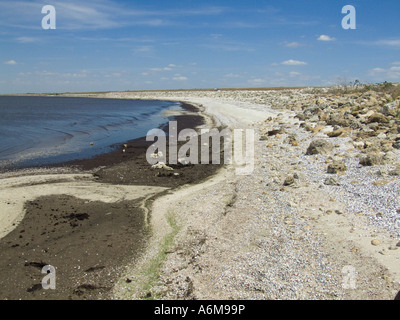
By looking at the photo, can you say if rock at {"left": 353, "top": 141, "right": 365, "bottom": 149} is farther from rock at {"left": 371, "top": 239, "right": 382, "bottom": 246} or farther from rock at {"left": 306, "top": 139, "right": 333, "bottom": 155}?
rock at {"left": 371, "top": 239, "right": 382, "bottom": 246}

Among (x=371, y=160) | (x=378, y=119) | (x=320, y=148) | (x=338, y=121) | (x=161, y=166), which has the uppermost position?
(x=378, y=119)

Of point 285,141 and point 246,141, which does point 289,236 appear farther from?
point 246,141

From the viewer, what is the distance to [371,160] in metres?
11.8

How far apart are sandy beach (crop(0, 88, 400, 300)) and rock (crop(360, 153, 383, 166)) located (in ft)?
0.17

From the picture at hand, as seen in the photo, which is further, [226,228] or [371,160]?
[371,160]

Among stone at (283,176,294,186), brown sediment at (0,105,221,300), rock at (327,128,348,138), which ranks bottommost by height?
brown sediment at (0,105,221,300)

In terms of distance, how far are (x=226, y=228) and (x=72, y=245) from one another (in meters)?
4.30

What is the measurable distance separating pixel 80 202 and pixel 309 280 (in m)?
8.81

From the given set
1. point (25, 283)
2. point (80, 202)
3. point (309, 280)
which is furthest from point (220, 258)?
point (80, 202)

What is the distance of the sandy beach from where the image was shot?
6.58m

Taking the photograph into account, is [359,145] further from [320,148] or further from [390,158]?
[390,158]

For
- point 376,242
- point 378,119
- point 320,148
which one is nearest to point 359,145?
point 320,148

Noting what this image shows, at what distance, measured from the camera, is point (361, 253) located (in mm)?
6953

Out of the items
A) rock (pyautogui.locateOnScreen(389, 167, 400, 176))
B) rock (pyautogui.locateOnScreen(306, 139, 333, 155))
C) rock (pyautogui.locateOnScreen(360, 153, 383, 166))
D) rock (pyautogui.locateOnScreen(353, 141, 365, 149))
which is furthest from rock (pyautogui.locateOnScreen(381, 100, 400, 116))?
rock (pyautogui.locateOnScreen(389, 167, 400, 176))
